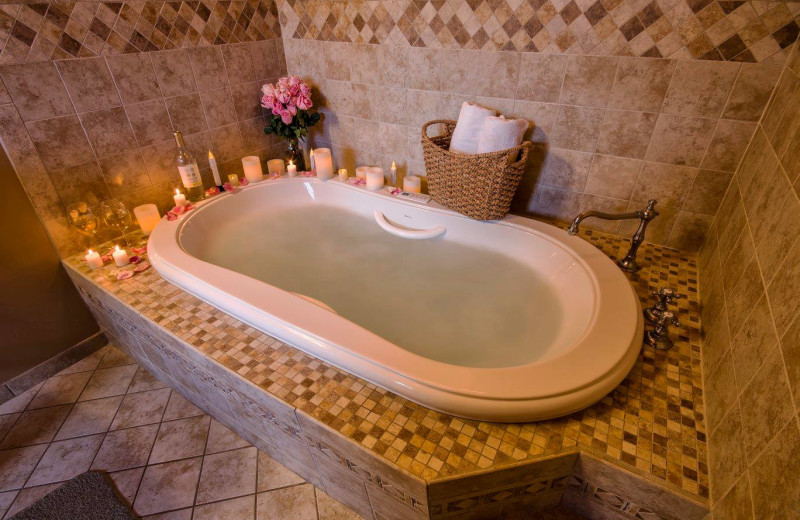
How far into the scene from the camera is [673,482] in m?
0.87

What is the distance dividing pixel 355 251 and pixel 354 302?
0.39m

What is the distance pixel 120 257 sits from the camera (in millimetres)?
1630

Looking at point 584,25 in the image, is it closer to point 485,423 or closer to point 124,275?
point 485,423

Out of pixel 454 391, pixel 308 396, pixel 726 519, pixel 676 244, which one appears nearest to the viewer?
pixel 726 519

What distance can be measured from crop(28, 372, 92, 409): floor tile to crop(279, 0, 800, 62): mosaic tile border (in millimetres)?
2124

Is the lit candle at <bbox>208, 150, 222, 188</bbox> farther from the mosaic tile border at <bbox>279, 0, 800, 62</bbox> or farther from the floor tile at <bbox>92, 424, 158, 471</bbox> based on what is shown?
the floor tile at <bbox>92, 424, 158, 471</bbox>

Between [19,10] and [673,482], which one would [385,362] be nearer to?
[673,482]

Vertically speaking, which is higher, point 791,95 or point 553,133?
point 791,95

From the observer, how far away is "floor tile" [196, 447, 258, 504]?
1348mm

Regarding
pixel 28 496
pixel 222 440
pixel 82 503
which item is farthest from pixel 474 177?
pixel 28 496

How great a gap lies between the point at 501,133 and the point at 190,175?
1508mm

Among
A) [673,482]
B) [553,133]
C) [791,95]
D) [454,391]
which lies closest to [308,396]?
[454,391]

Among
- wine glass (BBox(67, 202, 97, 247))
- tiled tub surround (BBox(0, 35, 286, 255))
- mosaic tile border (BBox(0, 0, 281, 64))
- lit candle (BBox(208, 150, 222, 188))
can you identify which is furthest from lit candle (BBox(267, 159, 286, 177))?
wine glass (BBox(67, 202, 97, 247))

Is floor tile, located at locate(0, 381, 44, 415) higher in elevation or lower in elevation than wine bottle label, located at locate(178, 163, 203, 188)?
lower
